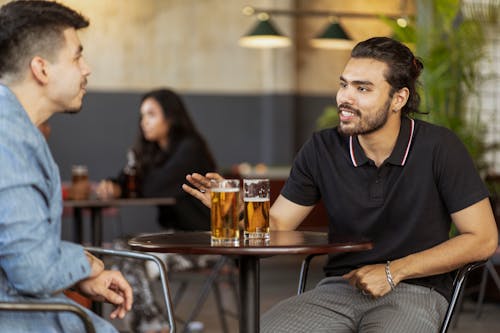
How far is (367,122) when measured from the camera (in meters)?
2.71

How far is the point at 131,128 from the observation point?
30.3 ft

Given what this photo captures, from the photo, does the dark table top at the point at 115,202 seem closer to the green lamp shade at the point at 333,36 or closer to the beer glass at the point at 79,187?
the beer glass at the point at 79,187

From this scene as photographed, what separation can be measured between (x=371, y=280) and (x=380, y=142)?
48 centimetres

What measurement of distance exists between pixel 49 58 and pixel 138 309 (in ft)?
9.54

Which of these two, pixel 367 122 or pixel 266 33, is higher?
pixel 266 33

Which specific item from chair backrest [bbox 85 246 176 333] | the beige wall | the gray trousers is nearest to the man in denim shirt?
chair backrest [bbox 85 246 176 333]

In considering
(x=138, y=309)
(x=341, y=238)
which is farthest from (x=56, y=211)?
(x=138, y=309)

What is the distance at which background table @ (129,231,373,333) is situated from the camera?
2064mm

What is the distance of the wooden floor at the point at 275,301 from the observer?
519 cm

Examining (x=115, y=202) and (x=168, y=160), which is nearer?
(x=115, y=202)

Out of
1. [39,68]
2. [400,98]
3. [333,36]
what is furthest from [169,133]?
[333,36]

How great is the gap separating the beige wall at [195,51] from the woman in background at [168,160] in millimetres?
4312

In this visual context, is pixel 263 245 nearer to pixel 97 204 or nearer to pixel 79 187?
pixel 97 204

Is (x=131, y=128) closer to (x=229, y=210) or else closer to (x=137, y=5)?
(x=137, y=5)
